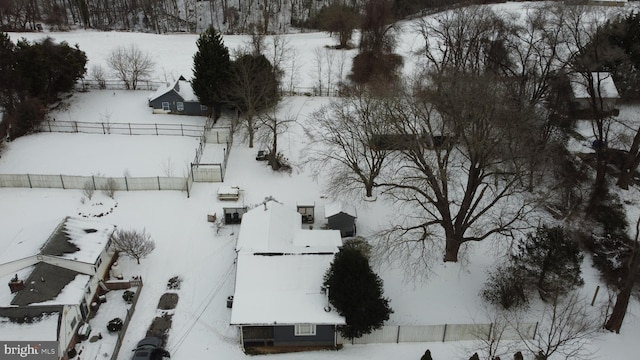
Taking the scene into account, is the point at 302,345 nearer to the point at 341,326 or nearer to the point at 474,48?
the point at 341,326

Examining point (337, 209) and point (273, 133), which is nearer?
point (337, 209)

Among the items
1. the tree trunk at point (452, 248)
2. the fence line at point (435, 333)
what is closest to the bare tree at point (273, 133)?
the tree trunk at point (452, 248)

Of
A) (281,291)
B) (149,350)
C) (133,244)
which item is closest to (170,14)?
(133,244)

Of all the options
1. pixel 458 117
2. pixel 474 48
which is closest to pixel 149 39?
pixel 474 48

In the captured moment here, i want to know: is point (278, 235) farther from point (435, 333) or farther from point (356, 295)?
point (435, 333)

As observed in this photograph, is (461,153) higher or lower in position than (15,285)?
higher

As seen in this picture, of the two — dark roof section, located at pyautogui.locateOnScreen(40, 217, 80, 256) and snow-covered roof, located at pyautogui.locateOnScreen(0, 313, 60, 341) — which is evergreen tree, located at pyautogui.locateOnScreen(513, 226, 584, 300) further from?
dark roof section, located at pyautogui.locateOnScreen(40, 217, 80, 256)

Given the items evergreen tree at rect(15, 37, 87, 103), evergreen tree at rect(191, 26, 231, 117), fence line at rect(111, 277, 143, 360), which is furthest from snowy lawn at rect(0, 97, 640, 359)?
evergreen tree at rect(15, 37, 87, 103)

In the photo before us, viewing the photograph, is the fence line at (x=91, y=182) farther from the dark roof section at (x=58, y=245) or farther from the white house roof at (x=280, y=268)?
the white house roof at (x=280, y=268)
